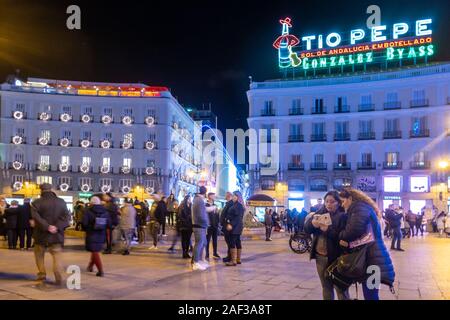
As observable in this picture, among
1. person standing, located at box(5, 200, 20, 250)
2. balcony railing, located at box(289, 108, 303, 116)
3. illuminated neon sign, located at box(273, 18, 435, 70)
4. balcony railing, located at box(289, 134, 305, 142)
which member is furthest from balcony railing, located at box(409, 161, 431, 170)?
person standing, located at box(5, 200, 20, 250)

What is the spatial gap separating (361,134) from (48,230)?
1883 inches

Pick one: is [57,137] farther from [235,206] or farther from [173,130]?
[235,206]

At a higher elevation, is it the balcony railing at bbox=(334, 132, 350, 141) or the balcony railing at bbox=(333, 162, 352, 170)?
the balcony railing at bbox=(334, 132, 350, 141)

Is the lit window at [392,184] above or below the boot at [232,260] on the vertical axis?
above

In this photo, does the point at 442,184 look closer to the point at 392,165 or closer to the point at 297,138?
the point at 392,165

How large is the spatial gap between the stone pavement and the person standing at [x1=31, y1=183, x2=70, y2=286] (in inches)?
13.6

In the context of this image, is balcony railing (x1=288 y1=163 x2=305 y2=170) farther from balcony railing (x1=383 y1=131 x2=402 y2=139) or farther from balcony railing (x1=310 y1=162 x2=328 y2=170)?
balcony railing (x1=383 y1=131 x2=402 y2=139)

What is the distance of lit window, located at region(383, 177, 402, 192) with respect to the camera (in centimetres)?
4960

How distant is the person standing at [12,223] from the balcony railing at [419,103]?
1744 inches

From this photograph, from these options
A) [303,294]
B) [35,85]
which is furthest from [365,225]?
[35,85]

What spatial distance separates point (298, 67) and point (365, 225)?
5122 cm

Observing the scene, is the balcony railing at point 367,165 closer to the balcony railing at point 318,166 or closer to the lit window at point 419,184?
the balcony railing at point 318,166

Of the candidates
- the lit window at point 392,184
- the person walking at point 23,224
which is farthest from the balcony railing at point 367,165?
the person walking at point 23,224

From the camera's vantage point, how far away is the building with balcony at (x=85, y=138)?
58.8 meters
